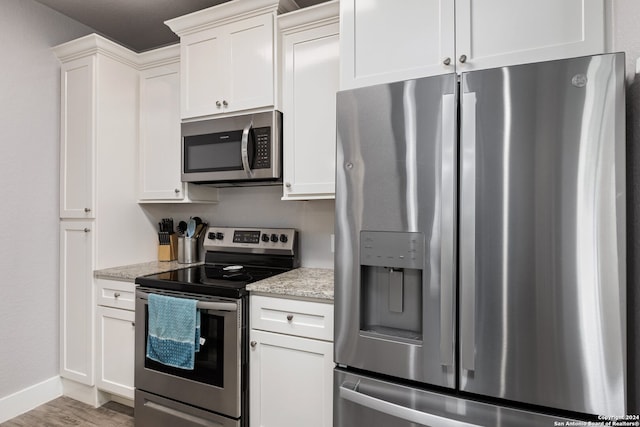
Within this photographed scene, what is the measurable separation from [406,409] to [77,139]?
8.38ft

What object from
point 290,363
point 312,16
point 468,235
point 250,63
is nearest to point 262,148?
point 250,63

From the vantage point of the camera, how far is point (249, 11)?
1978 millimetres

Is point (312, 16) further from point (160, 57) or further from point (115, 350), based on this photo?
point (115, 350)

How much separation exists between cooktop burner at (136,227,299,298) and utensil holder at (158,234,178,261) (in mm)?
329

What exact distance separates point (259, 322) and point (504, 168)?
→ 4.23 feet

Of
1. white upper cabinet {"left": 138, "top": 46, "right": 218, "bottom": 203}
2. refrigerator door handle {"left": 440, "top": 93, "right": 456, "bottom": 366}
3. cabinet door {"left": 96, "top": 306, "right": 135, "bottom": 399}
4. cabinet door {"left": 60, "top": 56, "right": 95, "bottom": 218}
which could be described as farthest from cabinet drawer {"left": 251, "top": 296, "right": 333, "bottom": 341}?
cabinet door {"left": 60, "top": 56, "right": 95, "bottom": 218}

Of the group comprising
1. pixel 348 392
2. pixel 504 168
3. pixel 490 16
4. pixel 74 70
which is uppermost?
pixel 74 70

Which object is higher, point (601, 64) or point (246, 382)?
point (601, 64)

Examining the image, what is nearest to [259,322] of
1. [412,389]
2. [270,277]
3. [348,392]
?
[270,277]

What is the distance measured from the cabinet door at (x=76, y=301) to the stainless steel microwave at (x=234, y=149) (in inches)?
32.6

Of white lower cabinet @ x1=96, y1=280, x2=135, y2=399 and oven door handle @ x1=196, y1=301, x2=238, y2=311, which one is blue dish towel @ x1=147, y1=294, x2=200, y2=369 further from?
white lower cabinet @ x1=96, y1=280, x2=135, y2=399

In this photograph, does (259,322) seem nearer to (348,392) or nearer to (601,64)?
(348,392)

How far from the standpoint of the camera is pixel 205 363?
5.71 ft

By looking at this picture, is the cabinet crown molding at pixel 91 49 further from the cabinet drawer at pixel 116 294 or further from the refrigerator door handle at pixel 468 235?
the refrigerator door handle at pixel 468 235
